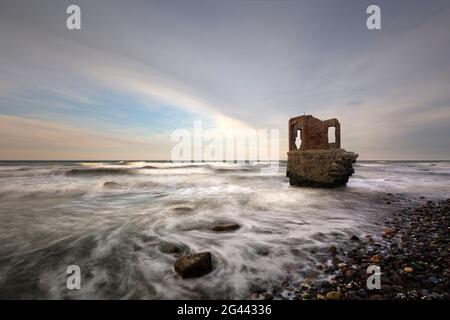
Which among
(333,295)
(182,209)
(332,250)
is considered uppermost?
(333,295)

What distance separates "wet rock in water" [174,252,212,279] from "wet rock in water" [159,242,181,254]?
1.05m

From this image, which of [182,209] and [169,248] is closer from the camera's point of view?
[169,248]

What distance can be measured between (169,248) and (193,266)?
145 centimetres

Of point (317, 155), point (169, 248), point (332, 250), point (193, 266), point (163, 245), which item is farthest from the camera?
point (317, 155)

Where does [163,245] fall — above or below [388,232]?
below

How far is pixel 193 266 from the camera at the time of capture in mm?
3215

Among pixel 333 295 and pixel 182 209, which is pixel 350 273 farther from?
pixel 182 209

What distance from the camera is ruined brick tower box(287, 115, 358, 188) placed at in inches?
443

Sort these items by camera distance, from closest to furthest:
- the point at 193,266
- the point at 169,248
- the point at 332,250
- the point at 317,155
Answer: the point at 193,266, the point at 332,250, the point at 169,248, the point at 317,155

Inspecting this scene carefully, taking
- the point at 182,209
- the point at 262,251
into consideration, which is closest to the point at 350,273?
the point at 262,251

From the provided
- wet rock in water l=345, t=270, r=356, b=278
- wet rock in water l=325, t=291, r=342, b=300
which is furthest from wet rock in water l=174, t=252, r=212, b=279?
wet rock in water l=345, t=270, r=356, b=278

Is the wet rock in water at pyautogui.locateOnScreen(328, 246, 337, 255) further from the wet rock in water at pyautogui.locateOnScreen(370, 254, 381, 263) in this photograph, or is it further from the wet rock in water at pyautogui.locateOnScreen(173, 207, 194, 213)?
the wet rock in water at pyautogui.locateOnScreen(173, 207, 194, 213)

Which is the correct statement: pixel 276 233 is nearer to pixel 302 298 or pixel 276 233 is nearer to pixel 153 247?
pixel 302 298

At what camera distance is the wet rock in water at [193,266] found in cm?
317
